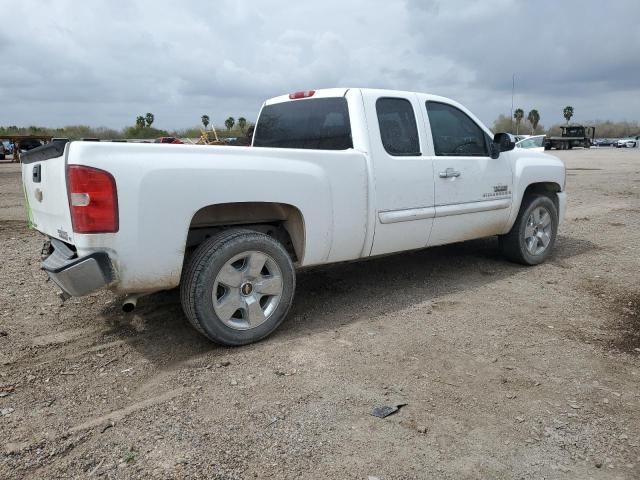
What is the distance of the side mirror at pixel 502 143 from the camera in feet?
17.6

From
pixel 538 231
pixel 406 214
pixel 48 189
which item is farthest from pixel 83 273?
pixel 538 231

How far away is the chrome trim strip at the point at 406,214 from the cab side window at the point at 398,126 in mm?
497

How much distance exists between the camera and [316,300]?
4.83 metres

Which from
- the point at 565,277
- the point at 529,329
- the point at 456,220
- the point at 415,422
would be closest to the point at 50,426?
the point at 415,422

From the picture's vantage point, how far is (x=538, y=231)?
20.0ft

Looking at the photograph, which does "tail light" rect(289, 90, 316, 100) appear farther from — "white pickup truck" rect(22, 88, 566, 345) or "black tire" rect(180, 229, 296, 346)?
"black tire" rect(180, 229, 296, 346)

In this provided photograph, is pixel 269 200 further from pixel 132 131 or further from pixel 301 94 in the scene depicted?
pixel 132 131

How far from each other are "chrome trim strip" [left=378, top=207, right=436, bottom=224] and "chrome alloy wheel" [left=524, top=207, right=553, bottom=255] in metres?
1.80

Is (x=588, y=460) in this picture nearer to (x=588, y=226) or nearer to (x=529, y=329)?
(x=529, y=329)

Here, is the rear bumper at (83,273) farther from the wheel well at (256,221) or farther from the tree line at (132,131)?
the tree line at (132,131)

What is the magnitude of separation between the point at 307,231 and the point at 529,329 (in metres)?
1.90

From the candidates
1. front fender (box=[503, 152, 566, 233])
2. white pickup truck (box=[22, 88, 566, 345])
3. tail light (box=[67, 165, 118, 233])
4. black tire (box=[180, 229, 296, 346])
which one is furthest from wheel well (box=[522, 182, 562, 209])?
tail light (box=[67, 165, 118, 233])

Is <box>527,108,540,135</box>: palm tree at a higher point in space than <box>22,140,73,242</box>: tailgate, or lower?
higher

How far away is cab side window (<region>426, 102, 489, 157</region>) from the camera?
4.95 m
